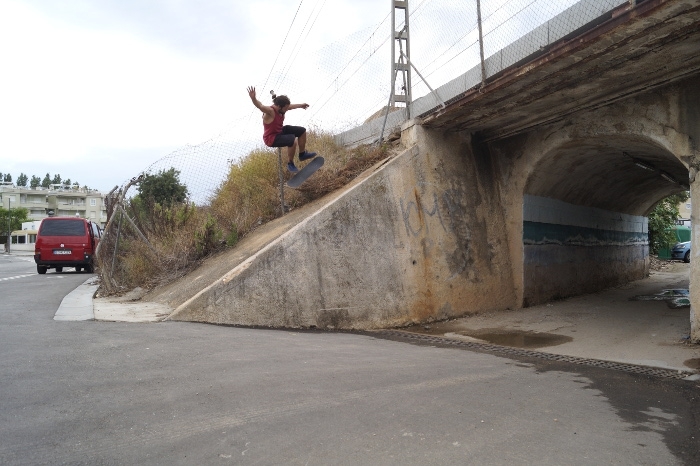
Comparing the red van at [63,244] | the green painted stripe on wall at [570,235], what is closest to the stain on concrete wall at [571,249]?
the green painted stripe on wall at [570,235]

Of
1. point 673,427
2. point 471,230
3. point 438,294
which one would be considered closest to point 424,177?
point 471,230

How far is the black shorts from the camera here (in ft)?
25.0

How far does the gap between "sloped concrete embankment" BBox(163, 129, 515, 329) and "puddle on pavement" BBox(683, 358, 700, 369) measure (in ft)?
13.0

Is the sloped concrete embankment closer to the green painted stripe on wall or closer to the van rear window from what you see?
the green painted stripe on wall

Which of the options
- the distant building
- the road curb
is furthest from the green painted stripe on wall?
the distant building

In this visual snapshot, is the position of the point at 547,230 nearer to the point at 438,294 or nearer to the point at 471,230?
the point at 471,230

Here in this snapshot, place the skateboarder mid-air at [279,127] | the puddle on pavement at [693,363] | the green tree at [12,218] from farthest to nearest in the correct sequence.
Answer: the green tree at [12,218] → the skateboarder mid-air at [279,127] → the puddle on pavement at [693,363]

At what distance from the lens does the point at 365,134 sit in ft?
40.0

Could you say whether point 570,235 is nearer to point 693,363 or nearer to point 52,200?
point 693,363

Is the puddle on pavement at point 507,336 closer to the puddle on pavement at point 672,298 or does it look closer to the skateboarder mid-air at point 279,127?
the skateboarder mid-air at point 279,127

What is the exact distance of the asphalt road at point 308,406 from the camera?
299cm

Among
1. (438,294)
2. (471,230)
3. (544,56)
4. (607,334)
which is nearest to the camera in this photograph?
(544,56)

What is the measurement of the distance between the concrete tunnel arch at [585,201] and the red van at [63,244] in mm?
A: 14016

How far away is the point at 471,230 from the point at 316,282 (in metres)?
3.54
